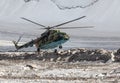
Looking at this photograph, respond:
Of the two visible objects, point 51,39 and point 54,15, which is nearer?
point 51,39

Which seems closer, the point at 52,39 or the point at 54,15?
the point at 52,39

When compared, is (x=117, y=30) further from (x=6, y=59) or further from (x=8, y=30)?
(x=6, y=59)

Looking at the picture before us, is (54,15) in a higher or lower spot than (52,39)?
lower

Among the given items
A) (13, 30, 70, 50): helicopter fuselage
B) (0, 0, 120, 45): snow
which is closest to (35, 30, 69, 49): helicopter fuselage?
(13, 30, 70, 50): helicopter fuselage

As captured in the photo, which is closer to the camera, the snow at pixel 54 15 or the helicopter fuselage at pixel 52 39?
the helicopter fuselage at pixel 52 39

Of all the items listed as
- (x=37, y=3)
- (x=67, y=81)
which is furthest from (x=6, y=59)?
(x=37, y=3)

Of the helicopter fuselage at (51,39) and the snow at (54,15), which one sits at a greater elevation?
the helicopter fuselage at (51,39)

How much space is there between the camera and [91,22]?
116 meters

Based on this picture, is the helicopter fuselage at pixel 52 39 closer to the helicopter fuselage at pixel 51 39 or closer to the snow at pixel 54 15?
the helicopter fuselage at pixel 51 39

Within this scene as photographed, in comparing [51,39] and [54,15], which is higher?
[51,39]

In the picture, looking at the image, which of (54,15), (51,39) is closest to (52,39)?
(51,39)

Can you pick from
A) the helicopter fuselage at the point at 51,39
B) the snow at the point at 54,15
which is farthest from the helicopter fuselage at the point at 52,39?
the snow at the point at 54,15

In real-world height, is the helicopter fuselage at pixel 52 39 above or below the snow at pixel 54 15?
above

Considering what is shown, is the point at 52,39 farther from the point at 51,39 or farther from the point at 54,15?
the point at 54,15
